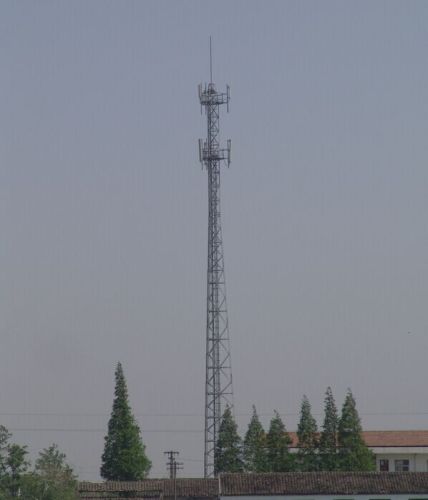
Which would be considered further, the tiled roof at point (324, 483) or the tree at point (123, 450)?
the tree at point (123, 450)

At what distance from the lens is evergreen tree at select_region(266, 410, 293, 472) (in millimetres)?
63478

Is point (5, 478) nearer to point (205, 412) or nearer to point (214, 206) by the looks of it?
point (205, 412)

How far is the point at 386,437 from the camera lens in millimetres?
74562

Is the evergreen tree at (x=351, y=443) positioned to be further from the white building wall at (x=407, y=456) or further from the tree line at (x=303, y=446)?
the white building wall at (x=407, y=456)

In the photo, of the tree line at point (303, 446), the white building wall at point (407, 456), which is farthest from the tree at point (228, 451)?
the white building wall at point (407, 456)

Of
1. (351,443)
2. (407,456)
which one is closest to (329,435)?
(351,443)

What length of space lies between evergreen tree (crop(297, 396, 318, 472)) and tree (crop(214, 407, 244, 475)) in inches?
124

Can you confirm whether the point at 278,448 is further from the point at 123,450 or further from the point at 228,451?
the point at 123,450

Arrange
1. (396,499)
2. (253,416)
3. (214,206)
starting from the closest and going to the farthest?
(396,499) → (214,206) → (253,416)

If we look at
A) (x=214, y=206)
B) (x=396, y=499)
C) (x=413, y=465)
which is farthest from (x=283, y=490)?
(x=413, y=465)

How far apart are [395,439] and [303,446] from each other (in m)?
12.5

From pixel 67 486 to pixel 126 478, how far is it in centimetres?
835

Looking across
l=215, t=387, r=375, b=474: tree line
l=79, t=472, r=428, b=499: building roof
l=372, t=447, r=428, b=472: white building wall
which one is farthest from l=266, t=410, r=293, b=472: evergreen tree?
l=372, t=447, r=428, b=472: white building wall

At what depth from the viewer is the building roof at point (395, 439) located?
73.3 meters
